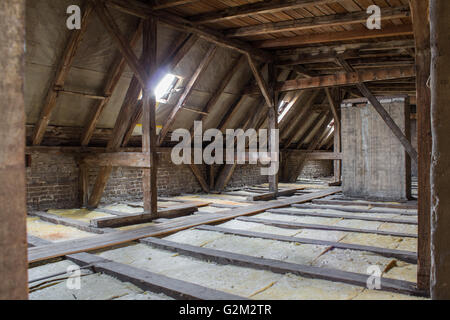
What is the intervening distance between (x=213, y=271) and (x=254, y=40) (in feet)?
16.7

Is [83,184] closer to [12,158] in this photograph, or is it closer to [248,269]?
[248,269]

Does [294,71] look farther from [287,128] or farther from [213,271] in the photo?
[213,271]

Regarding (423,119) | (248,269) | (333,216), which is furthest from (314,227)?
(423,119)

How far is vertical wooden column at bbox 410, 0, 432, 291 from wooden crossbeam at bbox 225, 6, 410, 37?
3.27m

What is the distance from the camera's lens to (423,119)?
2105mm

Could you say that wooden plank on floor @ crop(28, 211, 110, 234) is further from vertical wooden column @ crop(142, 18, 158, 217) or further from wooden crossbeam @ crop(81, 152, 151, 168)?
wooden crossbeam @ crop(81, 152, 151, 168)

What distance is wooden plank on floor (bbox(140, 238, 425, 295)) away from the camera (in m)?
2.34

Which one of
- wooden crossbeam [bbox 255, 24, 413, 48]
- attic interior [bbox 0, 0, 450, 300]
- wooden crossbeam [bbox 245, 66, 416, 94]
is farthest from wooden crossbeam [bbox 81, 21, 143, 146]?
wooden crossbeam [bbox 245, 66, 416, 94]

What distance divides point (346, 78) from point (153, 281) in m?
5.37

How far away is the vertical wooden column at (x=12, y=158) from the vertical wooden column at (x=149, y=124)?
11.7ft

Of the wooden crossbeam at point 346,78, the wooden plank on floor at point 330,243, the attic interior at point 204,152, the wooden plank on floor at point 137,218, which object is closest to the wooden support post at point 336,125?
the attic interior at point 204,152

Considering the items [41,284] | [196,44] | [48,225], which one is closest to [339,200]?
[196,44]

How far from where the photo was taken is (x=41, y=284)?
248cm
